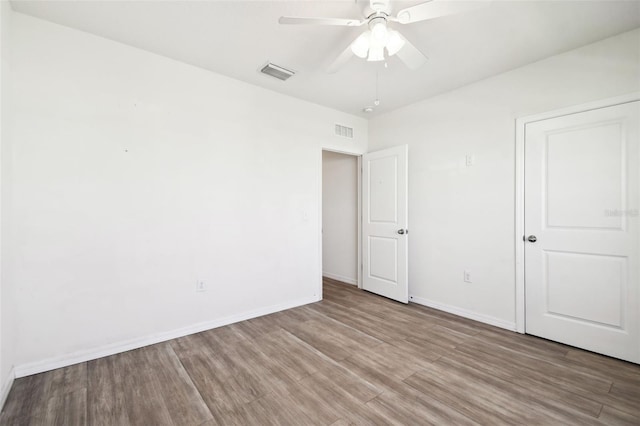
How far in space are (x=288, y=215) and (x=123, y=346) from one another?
6.70 ft

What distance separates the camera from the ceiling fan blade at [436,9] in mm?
1514

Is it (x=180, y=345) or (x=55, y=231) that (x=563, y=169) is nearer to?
(x=180, y=345)

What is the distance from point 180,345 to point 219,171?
171 centimetres

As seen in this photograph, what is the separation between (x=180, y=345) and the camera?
2.53m

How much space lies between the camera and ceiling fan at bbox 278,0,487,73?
5.12ft

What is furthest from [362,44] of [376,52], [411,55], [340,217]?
[340,217]

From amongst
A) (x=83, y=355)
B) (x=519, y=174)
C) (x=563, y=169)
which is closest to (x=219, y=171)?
(x=83, y=355)

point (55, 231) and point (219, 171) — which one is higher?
point (219, 171)

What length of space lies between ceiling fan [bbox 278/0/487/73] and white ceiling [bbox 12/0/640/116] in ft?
0.51

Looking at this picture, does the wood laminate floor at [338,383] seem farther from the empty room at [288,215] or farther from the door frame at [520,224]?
the door frame at [520,224]

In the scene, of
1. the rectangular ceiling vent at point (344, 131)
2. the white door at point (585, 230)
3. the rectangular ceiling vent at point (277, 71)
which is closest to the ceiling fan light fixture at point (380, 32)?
the rectangular ceiling vent at point (277, 71)

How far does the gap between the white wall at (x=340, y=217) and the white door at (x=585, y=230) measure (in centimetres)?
239

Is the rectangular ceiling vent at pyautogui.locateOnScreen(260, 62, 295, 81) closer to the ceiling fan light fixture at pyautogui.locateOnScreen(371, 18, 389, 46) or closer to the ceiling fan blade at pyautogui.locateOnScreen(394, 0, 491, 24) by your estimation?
the ceiling fan light fixture at pyautogui.locateOnScreen(371, 18, 389, 46)

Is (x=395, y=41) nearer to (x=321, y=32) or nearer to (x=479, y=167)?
(x=321, y=32)
